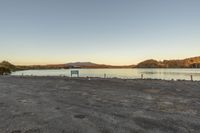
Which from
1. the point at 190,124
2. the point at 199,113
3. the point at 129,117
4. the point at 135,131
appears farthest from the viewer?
the point at 199,113

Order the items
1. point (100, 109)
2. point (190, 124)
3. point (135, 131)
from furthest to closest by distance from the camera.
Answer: point (100, 109)
point (190, 124)
point (135, 131)

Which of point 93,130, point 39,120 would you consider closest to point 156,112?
point 93,130

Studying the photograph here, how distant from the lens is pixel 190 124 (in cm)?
774

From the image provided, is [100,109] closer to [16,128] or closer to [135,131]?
[135,131]

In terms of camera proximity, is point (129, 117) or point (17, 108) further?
point (17, 108)

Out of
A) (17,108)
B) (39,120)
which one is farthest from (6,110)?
(39,120)

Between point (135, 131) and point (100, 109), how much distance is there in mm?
3732

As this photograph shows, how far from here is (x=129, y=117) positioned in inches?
341

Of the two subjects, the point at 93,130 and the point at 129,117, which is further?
the point at 129,117

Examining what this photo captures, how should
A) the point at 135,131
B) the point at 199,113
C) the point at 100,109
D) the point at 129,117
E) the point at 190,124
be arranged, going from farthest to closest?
1. the point at 100,109
2. the point at 199,113
3. the point at 129,117
4. the point at 190,124
5. the point at 135,131

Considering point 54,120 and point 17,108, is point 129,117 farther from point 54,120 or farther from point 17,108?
point 17,108

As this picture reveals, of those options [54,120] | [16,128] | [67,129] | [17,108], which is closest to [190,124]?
[67,129]

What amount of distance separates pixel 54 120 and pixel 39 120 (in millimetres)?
671

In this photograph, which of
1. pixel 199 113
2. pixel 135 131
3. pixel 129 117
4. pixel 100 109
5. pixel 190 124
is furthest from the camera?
pixel 100 109
